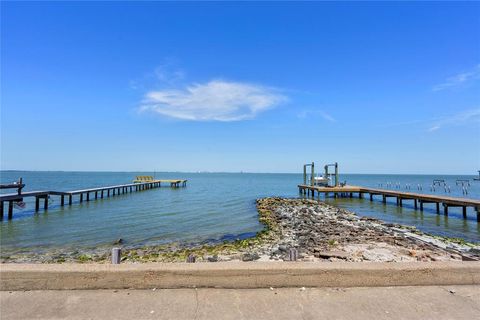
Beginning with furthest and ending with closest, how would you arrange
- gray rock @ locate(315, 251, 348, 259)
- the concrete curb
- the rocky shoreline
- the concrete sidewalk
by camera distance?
the rocky shoreline, gray rock @ locate(315, 251, 348, 259), the concrete curb, the concrete sidewalk

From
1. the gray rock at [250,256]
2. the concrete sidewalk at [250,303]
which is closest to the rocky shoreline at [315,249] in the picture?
the gray rock at [250,256]

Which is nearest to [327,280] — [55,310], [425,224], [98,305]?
[98,305]

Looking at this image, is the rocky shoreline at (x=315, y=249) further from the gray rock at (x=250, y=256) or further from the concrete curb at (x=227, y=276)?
the concrete curb at (x=227, y=276)

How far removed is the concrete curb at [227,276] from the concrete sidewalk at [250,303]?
0.30 ft

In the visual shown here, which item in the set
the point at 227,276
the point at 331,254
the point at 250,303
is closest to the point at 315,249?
the point at 331,254

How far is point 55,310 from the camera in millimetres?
3621

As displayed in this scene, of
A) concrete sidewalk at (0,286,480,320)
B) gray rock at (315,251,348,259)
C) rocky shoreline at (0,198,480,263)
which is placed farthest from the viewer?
rocky shoreline at (0,198,480,263)

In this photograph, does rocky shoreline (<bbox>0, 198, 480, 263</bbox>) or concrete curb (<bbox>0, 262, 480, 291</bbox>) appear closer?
concrete curb (<bbox>0, 262, 480, 291</bbox>)

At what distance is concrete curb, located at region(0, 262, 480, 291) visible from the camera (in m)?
4.14

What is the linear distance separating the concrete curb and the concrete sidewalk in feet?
0.30

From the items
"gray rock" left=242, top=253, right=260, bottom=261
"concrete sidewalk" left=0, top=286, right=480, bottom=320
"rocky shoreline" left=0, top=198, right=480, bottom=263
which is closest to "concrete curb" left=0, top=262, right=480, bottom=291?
"concrete sidewalk" left=0, top=286, right=480, bottom=320

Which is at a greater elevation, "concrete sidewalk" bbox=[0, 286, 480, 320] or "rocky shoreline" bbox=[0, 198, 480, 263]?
"concrete sidewalk" bbox=[0, 286, 480, 320]

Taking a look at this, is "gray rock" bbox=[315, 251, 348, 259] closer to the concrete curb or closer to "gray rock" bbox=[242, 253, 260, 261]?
"gray rock" bbox=[242, 253, 260, 261]

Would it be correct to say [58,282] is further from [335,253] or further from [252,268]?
[335,253]
